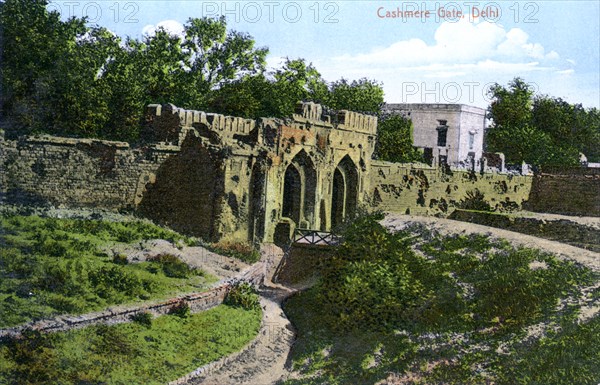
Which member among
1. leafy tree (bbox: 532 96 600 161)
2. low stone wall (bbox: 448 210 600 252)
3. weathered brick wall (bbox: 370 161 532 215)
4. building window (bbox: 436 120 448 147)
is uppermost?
leafy tree (bbox: 532 96 600 161)

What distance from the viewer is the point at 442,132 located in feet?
Answer: 178

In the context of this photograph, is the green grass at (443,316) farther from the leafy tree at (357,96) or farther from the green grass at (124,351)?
the leafy tree at (357,96)

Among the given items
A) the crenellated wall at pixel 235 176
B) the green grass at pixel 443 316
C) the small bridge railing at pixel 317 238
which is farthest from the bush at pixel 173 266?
the small bridge railing at pixel 317 238

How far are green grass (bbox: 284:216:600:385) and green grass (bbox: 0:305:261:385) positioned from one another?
2296mm

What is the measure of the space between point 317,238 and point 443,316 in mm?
9691

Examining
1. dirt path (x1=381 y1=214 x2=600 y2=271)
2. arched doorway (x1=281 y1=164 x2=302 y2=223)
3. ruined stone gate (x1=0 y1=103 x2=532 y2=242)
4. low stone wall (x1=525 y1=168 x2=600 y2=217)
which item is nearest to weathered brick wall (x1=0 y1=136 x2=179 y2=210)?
ruined stone gate (x1=0 y1=103 x2=532 y2=242)

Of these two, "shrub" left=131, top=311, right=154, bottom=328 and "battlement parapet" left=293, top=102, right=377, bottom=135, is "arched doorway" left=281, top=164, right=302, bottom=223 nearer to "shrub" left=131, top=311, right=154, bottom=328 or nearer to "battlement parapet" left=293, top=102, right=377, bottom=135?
"battlement parapet" left=293, top=102, right=377, bottom=135

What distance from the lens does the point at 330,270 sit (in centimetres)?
2292

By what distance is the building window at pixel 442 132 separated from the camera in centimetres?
5400

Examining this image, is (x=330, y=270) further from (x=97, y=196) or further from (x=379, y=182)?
(x=379, y=182)

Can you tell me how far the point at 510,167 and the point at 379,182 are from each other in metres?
13.2

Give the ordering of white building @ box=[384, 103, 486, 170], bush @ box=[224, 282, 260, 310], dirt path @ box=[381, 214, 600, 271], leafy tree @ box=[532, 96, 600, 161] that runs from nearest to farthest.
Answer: bush @ box=[224, 282, 260, 310] → dirt path @ box=[381, 214, 600, 271] → white building @ box=[384, 103, 486, 170] → leafy tree @ box=[532, 96, 600, 161]

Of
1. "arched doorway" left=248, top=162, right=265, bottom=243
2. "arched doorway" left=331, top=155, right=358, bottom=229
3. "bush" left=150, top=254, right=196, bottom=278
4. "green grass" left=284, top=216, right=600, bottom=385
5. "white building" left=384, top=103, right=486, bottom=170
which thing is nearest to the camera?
"green grass" left=284, top=216, right=600, bottom=385

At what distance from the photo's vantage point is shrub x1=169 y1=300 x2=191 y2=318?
18.0 metres
